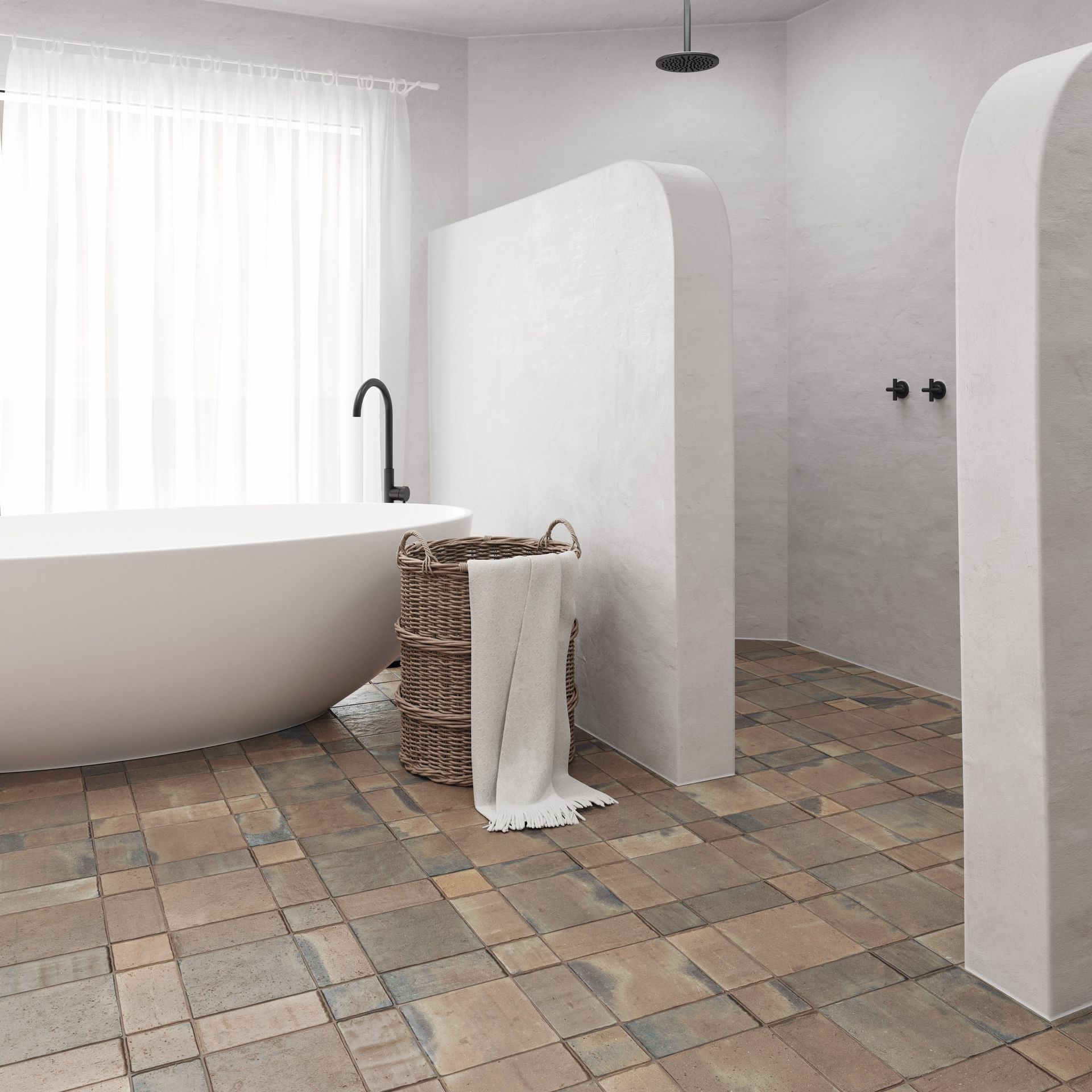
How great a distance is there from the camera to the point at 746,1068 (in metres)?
1.55

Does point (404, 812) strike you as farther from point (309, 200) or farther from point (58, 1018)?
point (309, 200)

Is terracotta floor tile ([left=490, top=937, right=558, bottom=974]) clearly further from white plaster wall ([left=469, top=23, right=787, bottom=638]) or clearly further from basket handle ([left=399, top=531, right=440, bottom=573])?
white plaster wall ([left=469, top=23, right=787, bottom=638])

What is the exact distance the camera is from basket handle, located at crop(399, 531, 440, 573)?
2.71m

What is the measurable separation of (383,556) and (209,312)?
60.8 inches

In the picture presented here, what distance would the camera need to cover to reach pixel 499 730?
8.67ft

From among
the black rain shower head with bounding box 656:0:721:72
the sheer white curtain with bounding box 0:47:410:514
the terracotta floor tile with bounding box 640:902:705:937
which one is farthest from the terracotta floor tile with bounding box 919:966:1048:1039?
the sheer white curtain with bounding box 0:47:410:514

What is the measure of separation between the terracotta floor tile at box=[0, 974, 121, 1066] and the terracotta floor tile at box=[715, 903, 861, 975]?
3.48 feet

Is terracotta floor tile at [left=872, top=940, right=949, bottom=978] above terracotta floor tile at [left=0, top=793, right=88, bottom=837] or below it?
below

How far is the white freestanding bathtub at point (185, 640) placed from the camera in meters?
2.56

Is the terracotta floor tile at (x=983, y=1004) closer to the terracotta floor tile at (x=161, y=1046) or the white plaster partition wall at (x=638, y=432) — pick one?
the white plaster partition wall at (x=638, y=432)

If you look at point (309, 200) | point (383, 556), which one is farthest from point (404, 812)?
point (309, 200)

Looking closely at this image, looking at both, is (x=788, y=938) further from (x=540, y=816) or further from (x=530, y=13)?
(x=530, y=13)

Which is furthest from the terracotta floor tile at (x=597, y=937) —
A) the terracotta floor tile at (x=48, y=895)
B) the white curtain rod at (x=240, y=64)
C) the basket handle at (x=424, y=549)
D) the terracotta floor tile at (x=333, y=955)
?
the white curtain rod at (x=240, y=64)

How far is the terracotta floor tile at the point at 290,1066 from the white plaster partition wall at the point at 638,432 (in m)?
1.32
